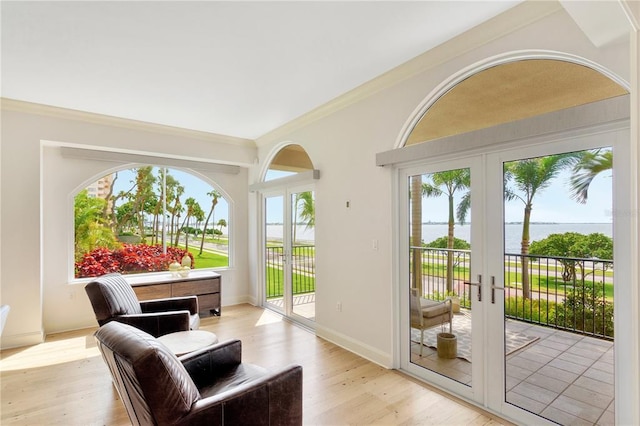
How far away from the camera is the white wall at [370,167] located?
2264 millimetres

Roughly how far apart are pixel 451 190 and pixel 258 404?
2.17 meters

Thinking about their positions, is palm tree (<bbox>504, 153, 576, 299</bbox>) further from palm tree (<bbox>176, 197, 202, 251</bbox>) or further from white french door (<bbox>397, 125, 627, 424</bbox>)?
palm tree (<bbox>176, 197, 202, 251</bbox>)

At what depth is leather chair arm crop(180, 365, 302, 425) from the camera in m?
1.49

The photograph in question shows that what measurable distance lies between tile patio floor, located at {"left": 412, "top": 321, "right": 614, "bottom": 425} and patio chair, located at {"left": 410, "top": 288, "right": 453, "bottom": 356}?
20.4 inches

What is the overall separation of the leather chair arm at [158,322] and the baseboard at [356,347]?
1656 millimetres

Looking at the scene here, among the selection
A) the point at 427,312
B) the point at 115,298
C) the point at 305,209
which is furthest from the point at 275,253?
the point at 427,312

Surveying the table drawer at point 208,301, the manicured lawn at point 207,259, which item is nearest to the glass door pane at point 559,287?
the table drawer at point 208,301

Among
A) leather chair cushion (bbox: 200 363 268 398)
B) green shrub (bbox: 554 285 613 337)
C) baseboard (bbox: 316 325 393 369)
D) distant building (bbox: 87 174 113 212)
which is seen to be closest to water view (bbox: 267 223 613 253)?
green shrub (bbox: 554 285 613 337)

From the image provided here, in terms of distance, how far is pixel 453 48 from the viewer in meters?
2.61

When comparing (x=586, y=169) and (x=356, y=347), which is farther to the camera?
(x=356, y=347)

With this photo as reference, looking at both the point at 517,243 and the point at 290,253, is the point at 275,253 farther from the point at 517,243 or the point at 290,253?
the point at 517,243

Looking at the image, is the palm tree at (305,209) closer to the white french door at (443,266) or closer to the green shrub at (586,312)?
the white french door at (443,266)

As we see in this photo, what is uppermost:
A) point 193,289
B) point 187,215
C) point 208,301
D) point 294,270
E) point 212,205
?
point 212,205

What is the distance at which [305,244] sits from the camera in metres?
4.62
